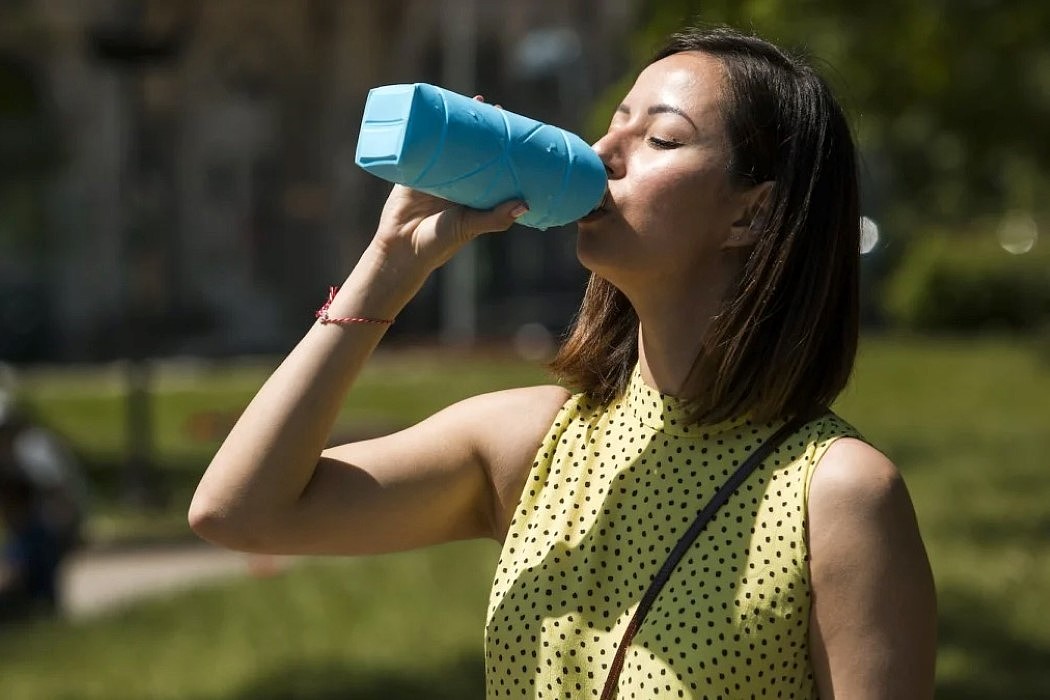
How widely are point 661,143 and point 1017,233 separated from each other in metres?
32.4

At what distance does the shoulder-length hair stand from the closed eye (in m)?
0.08

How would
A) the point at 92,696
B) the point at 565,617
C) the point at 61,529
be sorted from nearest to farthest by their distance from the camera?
the point at 565,617 < the point at 92,696 < the point at 61,529

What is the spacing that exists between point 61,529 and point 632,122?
22.0 feet

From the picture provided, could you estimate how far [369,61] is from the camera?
30562 mm

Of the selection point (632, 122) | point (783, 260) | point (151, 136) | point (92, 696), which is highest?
point (632, 122)

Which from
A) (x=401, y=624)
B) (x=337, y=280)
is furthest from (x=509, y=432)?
(x=337, y=280)

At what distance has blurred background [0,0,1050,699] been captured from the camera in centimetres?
800

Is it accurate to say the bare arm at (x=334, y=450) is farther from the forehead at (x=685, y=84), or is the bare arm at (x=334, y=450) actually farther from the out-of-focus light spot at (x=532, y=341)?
the out-of-focus light spot at (x=532, y=341)

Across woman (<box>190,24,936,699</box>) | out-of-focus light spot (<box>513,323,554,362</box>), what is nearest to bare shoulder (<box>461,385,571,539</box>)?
woman (<box>190,24,936,699</box>)

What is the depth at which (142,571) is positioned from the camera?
35.2ft

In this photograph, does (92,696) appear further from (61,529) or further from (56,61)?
(56,61)

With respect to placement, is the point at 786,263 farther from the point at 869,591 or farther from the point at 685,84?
the point at 869,591

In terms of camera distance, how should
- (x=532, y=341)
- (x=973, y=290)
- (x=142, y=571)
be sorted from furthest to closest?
(x=973, y=290), (x=532, y=341), (x=142, y=571)

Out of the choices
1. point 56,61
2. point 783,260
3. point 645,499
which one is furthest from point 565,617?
point 56,61
